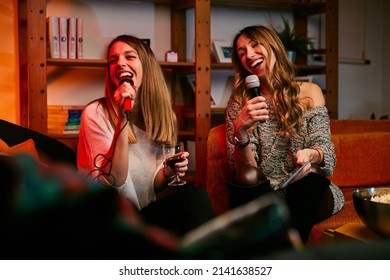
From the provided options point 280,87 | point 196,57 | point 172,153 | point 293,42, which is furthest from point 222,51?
point 172,153

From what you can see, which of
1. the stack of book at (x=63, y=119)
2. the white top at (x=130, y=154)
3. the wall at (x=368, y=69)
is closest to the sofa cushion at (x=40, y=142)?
the white top at (x=130, y=154)

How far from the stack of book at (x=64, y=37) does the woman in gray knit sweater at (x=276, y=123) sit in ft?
3.64

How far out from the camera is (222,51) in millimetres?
3605

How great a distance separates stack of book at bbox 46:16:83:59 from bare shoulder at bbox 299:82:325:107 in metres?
1.38

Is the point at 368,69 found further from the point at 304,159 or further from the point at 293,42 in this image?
the point at 304,159

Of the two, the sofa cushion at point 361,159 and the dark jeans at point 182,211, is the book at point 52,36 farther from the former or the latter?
the dark jeans at point 182,211

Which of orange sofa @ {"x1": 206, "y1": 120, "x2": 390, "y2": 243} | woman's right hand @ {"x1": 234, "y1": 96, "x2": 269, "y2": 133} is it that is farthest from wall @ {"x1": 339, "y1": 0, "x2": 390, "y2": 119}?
woman's right hand @ {"x1": 234, "y1": 96, "x2": 269, "y2": 133}

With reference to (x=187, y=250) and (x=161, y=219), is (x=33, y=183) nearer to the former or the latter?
(x=187, y=250)

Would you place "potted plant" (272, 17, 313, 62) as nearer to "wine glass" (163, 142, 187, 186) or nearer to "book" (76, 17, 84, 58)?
"book" (76, 17, 84, 58)

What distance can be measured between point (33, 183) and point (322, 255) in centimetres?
24

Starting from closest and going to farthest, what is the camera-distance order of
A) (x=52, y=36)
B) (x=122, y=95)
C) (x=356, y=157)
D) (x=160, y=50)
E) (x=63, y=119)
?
(x=122, y=95), (x=356, y=157), (x=52, y=36), (x=63, y=119), (x=160, y=50)

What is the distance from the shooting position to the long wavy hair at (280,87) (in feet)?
7.27

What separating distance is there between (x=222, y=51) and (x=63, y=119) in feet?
3.81
